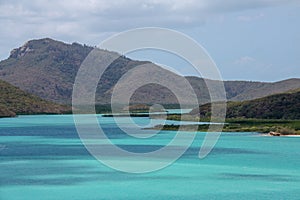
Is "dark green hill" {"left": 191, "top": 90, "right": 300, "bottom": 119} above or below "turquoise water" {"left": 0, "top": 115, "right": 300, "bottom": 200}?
above

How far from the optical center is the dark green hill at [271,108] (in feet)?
411

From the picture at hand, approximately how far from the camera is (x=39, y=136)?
106 metres

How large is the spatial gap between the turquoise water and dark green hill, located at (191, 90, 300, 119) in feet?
137

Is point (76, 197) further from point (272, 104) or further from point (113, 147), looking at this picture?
point (272, 104)

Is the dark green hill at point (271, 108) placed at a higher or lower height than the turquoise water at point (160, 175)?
higher

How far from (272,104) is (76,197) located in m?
93.9

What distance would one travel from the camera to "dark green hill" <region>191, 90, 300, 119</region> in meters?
125

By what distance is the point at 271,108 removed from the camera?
13025cm

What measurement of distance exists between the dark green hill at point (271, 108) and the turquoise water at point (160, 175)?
41.9m

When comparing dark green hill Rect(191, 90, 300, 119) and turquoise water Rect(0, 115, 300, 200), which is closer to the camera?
turquoise water Rect(0, 115, 300, 200)

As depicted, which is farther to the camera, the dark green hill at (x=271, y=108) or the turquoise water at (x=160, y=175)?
the dark green hill at (x=271, y=108)

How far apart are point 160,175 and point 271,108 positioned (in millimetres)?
78938

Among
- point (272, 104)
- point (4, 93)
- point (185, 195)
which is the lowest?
point (185, 195)

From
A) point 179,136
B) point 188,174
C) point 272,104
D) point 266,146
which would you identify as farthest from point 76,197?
point 272,104
